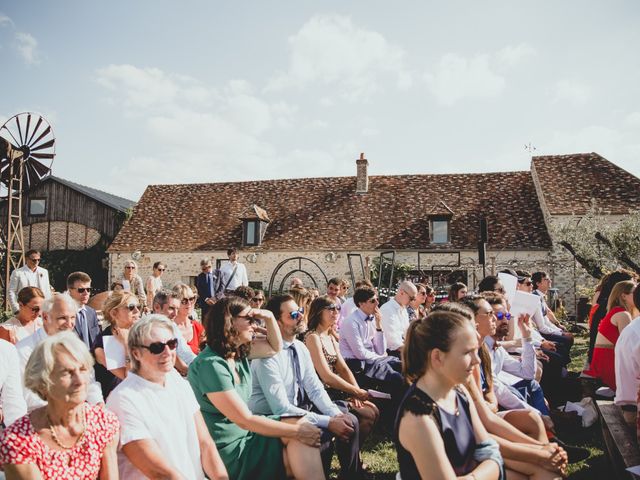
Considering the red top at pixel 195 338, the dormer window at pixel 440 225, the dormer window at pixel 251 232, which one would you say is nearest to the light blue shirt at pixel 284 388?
the red top at pixel 195 338

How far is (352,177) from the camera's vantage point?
27.1 metres

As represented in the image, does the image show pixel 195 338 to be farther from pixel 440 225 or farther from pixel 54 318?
pixel 440 225

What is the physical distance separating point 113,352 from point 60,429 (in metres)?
2.10

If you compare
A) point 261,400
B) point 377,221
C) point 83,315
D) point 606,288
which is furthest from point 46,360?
point 377,221

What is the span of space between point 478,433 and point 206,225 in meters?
24.1

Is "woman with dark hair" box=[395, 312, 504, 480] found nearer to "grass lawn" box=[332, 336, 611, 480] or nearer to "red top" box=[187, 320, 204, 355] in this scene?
"grass lawn" box=[332, 336, 611, 480]

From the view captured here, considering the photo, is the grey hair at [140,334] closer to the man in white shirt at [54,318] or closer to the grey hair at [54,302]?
the man in white shirt at [54,318]

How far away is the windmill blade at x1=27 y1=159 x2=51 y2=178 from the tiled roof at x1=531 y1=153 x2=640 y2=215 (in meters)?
19.8

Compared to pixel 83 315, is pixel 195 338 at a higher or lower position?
lower

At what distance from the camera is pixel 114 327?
16.1 feet

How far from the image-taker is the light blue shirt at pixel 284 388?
411 centimetres

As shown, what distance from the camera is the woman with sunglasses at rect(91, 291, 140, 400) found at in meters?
4.76

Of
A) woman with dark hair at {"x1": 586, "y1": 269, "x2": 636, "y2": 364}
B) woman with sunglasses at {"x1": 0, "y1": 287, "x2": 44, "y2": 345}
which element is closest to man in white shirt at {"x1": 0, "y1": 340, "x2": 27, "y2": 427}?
woman with sunglasses at {"x1": 0, "y1": 287, "x2": 44, "y2": 345}

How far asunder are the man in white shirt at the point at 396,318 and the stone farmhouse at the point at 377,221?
13335 millimetres
